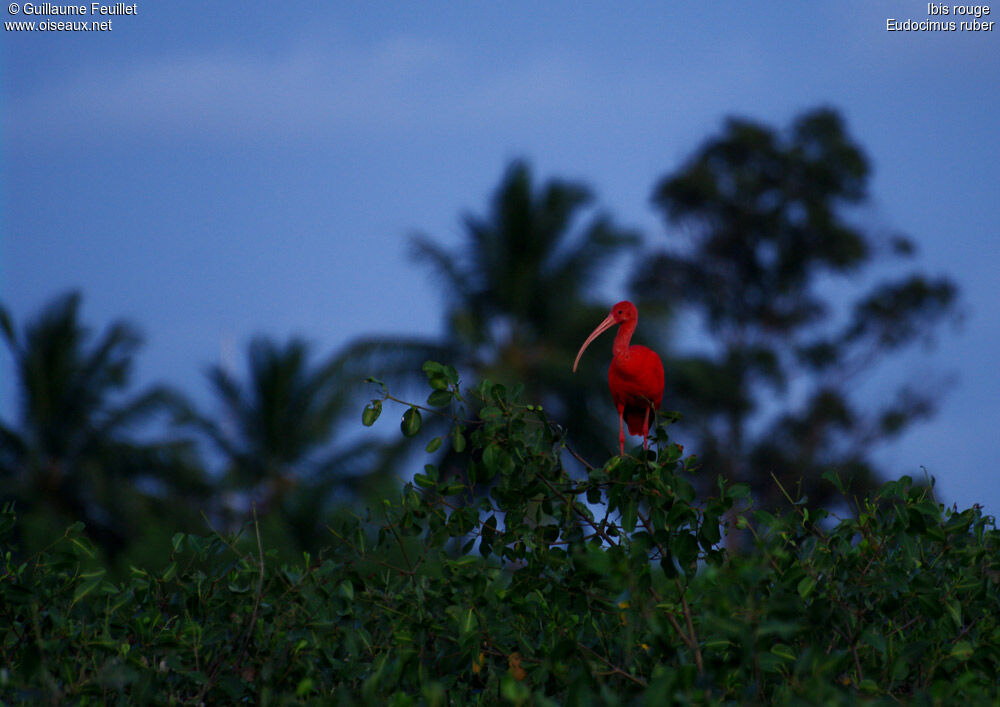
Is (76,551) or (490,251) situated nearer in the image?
(76,551)

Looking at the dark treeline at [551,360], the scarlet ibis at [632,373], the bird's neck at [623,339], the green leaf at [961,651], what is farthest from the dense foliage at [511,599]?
the dark treeline at [551,360]

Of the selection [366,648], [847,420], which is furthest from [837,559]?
[847,420]

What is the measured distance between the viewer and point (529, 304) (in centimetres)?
2048

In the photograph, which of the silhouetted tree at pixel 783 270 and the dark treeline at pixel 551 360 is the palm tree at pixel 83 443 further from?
the silhouetted tree at pixel 783 270

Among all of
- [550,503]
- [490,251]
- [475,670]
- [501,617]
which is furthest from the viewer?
[490,251]

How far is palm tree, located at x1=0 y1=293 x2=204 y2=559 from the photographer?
20.4m

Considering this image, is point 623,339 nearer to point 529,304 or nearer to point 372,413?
point 372,413

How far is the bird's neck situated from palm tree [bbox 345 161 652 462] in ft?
47.4

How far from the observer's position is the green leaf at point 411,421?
104 inches

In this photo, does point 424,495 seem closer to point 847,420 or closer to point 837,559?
point 837,559

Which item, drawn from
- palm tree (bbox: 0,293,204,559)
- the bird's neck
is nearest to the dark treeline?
palm tree (bbox: 0,293,204,559)

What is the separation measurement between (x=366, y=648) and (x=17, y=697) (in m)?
0.96

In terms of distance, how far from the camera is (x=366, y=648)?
277 cm

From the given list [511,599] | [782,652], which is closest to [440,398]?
[511,599]
